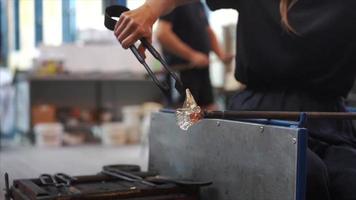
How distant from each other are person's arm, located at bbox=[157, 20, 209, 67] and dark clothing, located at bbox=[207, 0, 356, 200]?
111cm

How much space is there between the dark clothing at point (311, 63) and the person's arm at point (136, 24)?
0.23 meters

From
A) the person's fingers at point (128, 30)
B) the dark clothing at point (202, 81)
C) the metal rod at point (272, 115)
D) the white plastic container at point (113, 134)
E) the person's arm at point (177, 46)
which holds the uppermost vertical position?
the person's arm at point (177, 46)

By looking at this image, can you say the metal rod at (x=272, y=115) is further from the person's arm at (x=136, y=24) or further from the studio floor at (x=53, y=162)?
the studio floor at (x=53, y=162)

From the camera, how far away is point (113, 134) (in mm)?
3547

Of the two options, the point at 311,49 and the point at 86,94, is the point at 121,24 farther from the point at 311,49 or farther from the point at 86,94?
the point at 86,94

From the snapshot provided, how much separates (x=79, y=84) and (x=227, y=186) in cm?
333

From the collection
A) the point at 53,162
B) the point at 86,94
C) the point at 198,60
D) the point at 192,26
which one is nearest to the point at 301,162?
the point at 53,162

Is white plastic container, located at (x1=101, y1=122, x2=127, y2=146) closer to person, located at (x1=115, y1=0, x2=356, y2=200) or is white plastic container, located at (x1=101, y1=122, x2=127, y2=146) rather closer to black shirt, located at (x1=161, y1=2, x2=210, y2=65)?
black shirt, located at (x1=161, y1=2, x2=210, y2=65)

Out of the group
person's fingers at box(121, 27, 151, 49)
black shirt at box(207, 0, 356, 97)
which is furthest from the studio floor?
black shirt at box(207, 0, 356, 97)

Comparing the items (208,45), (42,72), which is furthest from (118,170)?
(42,72)

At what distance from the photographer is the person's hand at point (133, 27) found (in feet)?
2.82

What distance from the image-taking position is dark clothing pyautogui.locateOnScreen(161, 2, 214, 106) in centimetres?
213

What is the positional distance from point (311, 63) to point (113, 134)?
2.73 metres

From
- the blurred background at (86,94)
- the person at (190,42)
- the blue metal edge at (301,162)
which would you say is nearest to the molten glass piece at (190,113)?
the blue metal edge at (301,162)
